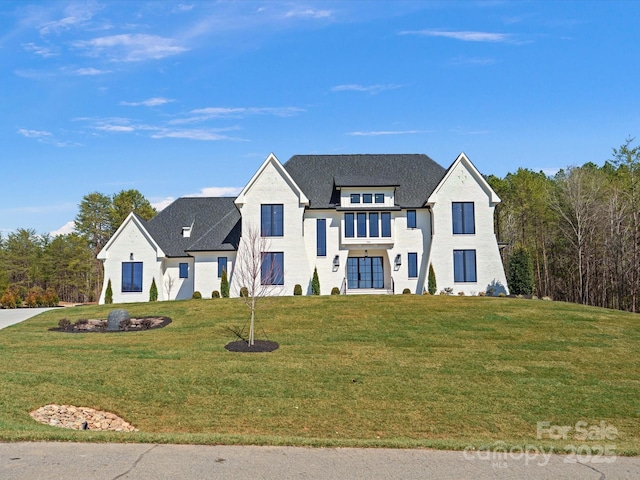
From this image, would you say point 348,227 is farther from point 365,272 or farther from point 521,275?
point 521,275

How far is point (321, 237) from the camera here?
32.8 meters

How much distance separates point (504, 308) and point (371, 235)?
33.5ft

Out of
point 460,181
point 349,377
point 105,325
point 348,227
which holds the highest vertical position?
point 460,181

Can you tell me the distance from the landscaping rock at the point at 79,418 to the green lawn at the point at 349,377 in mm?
253

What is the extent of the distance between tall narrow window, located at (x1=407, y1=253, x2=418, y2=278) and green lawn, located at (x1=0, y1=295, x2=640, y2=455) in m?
8.77

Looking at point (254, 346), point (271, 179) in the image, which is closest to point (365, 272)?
point (271, 179)

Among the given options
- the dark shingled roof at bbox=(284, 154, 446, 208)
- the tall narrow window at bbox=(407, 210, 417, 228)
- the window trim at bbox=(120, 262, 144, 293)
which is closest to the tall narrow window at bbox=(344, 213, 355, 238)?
the dark shingled roof at bbox=(284, 154, 446, 208)

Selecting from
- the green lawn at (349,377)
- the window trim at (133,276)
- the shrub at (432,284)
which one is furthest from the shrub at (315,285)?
the window trim at (133,276)

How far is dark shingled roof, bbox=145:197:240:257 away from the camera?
111 feet

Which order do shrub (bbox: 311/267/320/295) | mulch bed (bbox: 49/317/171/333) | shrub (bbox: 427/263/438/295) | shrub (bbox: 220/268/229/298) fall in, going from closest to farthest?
1. mulch bed (bbox: 49/317/171/333)
2. shrub (bbox: 427/263/438/295)
3. shrub (bbox: 311/267/320/295)
4. shrub (bbox: 220/268/229/298)

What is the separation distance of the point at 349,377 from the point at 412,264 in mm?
18781

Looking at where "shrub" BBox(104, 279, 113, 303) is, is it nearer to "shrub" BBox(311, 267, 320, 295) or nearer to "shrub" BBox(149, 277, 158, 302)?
"shrub" BBox(149, 277, 158, 302)

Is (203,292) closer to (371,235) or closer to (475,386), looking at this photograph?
(371,235)

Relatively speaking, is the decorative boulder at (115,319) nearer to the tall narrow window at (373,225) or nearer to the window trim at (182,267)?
the window trim at (182,267)
